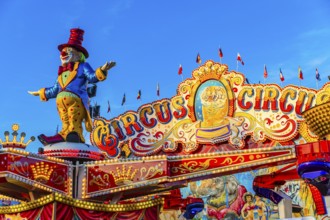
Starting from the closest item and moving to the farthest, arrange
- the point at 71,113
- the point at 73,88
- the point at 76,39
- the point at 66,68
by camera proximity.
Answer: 1. the point at 71,113
2. the point at 73,88
3. the point at 66,68
4. the point at 76,39

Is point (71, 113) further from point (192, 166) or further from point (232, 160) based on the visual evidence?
point (232, 160)

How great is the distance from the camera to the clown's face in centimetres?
1182

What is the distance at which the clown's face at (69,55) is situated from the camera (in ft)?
38.8

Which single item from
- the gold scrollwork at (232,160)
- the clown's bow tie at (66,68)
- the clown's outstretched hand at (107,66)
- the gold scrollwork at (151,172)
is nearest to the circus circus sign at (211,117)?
the gold scrollwork at (232,160)

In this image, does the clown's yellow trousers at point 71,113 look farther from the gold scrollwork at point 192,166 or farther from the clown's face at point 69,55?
the gold scrollwork at point 192,166

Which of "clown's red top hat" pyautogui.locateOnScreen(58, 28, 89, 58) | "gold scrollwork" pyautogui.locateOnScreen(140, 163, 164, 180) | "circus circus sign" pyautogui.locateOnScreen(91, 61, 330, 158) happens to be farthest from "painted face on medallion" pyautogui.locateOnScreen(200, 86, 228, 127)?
"gold scrollwork" pyautogui.locateOnScreen(140, 163, 164, 180)

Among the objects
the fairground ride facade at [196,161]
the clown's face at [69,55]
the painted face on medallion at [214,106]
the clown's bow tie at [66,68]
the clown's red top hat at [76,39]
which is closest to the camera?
the fairground ride facade at [196,161]

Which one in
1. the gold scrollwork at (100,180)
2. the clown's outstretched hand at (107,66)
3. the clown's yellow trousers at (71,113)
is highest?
the clown's outstretched hand at (107,66)

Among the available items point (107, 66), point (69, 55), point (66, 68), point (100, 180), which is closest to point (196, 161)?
point (100, 180)

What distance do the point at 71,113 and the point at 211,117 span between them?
884 cm

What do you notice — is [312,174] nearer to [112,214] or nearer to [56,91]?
[112,214]

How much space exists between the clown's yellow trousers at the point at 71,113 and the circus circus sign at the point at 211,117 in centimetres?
803

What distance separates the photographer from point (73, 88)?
37.3 ft

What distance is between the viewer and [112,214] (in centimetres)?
991
